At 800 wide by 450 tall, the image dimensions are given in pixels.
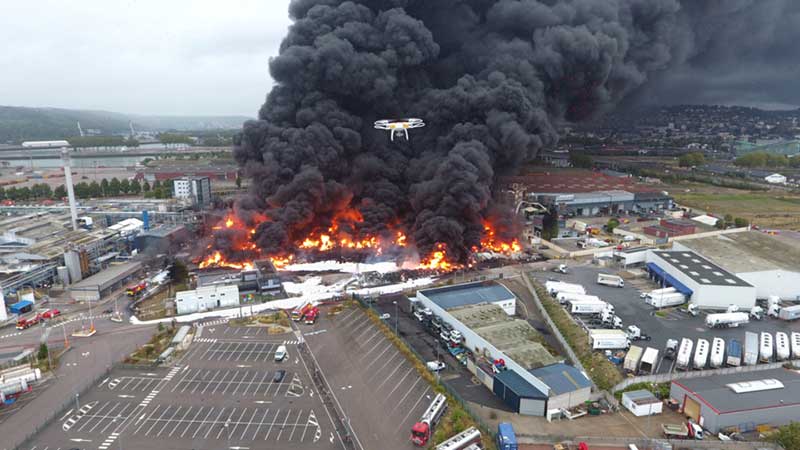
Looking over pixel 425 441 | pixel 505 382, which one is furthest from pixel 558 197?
pixel 425 441

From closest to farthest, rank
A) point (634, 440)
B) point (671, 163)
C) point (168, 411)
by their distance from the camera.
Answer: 1. point (634, 440)
2. point (168, 411)
3. point (671, 163)

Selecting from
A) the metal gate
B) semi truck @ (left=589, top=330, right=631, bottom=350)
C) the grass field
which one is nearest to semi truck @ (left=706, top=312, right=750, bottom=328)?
semi truck @ (left=589, top=330, right=631, bottom=350)

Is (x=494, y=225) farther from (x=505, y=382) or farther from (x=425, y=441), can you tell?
(x=425, y=441)

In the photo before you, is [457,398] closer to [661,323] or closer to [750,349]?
[661,323]

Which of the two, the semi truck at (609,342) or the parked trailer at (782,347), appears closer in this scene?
→ the parked trailer at (782,347)

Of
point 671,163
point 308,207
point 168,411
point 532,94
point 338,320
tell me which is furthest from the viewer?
point 671,163

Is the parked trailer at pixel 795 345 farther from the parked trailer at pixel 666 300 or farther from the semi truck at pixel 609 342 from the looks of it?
the semi truck at pixel 609 342

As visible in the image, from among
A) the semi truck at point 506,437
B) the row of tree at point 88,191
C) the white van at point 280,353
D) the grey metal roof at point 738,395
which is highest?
the row of tree at point 88,191

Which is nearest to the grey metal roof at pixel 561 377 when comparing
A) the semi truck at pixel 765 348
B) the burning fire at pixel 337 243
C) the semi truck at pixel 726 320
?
the semi truck at pixel 765 348
